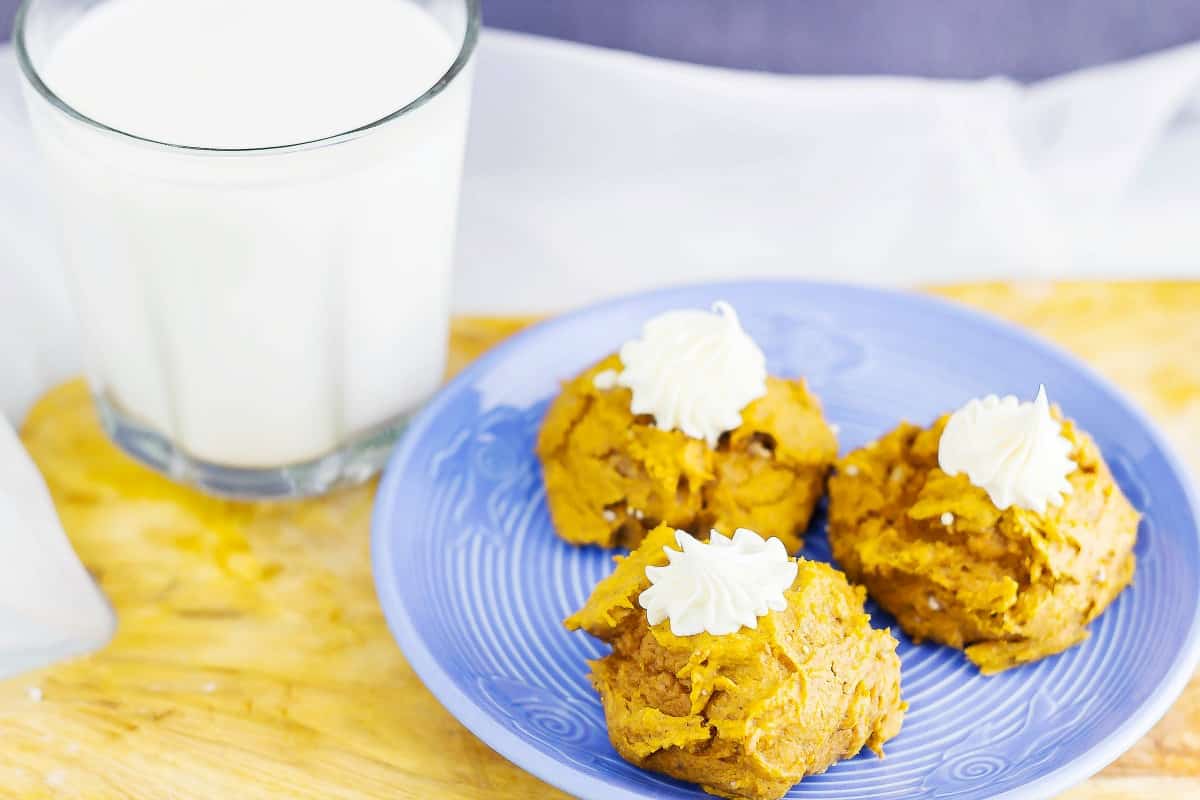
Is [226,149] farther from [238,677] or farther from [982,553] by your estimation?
[982,553]

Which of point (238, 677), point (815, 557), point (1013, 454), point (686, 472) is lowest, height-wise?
point (238, 677)

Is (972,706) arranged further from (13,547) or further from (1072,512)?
(13,547)

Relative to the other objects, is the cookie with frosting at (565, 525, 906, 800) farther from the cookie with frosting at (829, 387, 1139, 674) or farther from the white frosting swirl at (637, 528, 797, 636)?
the cookie with frosting at (829, 387, 1139, 674)

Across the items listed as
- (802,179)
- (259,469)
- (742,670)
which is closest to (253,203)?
(259,469)

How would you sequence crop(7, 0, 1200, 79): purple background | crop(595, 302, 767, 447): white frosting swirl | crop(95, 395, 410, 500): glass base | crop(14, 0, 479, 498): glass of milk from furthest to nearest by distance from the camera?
crop(7, 0, 1200, 79): purple background < crop(95, 395, 410, 500): glass base < crop(595, 302, 767, 447): white frosting swirl < crop(14, 0, 479, 498): glass of milk

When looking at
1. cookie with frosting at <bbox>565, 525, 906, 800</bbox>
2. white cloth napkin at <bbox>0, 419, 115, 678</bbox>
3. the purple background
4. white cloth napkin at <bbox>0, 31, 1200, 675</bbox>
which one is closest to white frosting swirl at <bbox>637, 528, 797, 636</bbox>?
cookie with frosting at <bbox>565, 525, 906, 800</bbox>
